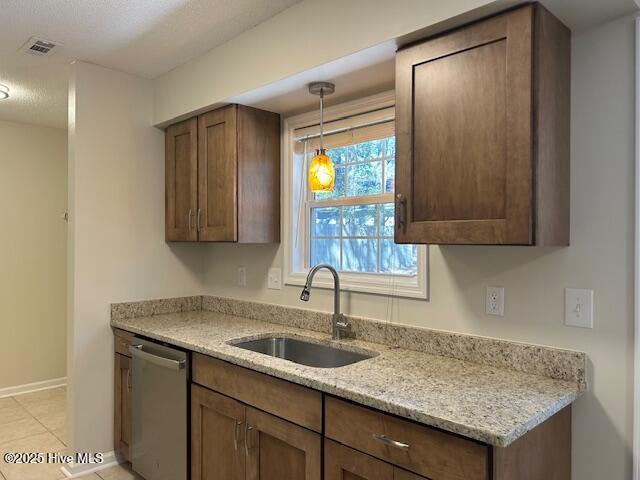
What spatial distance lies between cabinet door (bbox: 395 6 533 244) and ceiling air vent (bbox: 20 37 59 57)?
1913 mm

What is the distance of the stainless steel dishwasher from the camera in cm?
222

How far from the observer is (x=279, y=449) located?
1.75m

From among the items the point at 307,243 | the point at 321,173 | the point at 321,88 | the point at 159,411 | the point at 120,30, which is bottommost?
the point at 159,411

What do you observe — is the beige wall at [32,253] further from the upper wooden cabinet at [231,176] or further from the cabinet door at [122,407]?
the upper wooden cabinet at [231,176]

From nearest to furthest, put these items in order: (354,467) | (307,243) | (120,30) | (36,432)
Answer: (354,467) < (120,30) < (307,243) < (36,432)

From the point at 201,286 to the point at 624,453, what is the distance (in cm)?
256

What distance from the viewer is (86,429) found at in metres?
2.70

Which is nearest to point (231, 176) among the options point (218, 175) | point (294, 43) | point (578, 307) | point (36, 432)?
point (218, 175)

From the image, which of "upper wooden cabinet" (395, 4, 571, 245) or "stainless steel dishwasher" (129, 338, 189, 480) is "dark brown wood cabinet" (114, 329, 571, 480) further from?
"upper wooden cabinet" (395, 4, 571, 245)

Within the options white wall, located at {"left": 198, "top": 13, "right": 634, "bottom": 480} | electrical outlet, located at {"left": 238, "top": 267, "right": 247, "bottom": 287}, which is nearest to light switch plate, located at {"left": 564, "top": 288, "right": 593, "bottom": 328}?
white wall, located at {"left": 198, "top": 13, "right": 634, "bottom": 480}

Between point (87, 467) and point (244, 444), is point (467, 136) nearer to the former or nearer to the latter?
point (244, 444)

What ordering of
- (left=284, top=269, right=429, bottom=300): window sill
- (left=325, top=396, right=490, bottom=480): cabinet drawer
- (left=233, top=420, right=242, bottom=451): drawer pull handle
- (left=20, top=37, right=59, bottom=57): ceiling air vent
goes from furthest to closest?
(left=20, top=37, right=59, bottom=57): ceiling air vent
(left=284, top=269, right=429, bottom=300): window sill
(left=233, top=420, right=242, bottom=451): drawer pull handle
(left=325, top=396, right=490, bottom=480): cabinet drawer

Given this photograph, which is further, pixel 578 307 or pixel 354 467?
pixel 578 307

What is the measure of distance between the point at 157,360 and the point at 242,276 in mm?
796
